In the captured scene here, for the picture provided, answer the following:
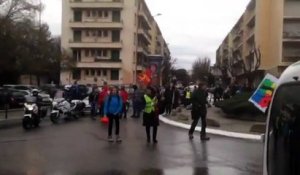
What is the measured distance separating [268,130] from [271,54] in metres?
73.3

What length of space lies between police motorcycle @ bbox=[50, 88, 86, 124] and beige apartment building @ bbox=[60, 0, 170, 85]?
5658 centimetres

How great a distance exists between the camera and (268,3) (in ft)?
259

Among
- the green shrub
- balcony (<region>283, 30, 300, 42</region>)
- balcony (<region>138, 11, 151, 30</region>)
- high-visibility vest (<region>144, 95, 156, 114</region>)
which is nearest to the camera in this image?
high-visibility vest (<region>144, 95, 156, 114</region>)

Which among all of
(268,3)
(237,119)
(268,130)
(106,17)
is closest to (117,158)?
(268,130)

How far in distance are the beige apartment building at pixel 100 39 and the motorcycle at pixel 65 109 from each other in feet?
186

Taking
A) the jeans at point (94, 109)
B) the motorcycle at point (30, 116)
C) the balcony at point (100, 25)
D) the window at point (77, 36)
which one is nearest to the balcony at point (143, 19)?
the balcony at point (100, 25)

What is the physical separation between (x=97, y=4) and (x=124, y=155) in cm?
7407

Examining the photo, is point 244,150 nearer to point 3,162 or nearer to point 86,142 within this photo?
point 86,142

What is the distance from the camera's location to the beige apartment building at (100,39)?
3442 inches

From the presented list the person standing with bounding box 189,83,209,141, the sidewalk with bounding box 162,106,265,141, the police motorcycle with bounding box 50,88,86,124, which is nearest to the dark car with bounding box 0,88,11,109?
the police motorcycle with bounding box 50,88,86,124

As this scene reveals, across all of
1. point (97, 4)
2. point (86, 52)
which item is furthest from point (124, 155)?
point (86, 52)

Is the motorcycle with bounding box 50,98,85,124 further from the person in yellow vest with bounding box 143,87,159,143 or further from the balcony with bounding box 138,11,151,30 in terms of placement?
the balcony with bounding box 138,11,151,30

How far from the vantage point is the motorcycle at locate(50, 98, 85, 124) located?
27.0 meters

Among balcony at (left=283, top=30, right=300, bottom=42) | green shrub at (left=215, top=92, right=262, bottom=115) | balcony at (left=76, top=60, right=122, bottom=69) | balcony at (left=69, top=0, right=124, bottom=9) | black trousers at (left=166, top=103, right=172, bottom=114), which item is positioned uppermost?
balcony at (left=69, top=0, right=124, bottom=9)
